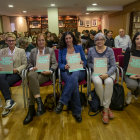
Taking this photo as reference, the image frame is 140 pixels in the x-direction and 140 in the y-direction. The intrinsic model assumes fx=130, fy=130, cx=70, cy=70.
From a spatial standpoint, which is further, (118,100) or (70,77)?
(118,100)

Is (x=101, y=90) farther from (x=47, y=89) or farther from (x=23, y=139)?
(x=47, y=89)

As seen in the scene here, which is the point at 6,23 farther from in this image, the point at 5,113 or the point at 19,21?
the point at 5,113

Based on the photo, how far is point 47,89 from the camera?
3.21 meters

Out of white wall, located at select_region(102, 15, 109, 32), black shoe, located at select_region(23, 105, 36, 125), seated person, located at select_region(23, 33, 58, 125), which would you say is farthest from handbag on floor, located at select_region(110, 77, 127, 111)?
white wall, located at select_region(102, 15, 109, 32)

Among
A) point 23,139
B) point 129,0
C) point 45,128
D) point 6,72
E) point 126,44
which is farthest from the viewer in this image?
point 129,0

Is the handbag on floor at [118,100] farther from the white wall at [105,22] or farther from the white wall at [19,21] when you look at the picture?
the white wall at [19,21]

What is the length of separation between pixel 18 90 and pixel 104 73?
7.02 ft

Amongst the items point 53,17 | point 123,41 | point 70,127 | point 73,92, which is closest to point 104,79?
point 73,92

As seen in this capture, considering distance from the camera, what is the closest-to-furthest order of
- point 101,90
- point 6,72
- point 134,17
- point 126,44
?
point 101,90
point 6,72
point 126,44
point 134,17

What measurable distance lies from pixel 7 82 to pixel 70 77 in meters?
1.04

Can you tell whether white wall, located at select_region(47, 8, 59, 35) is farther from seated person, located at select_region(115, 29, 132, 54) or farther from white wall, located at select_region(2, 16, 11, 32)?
white wall, located at select_region(2, 16, 11, 32)

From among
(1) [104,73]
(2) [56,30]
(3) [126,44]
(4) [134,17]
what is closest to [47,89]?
(1) [104,73]

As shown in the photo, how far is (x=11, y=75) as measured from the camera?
222cm

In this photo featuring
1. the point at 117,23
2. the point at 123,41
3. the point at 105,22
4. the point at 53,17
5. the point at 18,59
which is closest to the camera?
the point at 18,59
